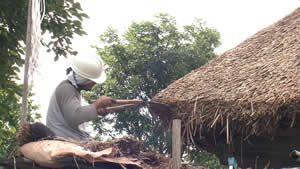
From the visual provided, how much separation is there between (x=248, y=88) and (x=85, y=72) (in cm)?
288

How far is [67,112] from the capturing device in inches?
153

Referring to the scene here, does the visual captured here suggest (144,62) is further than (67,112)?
Yes

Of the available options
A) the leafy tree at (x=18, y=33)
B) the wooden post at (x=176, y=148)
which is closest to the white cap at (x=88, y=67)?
the wooden post at (x=176, y=148)

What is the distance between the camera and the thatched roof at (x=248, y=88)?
223 inches

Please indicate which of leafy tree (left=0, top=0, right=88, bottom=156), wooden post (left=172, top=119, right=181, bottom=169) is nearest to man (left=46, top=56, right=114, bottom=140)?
wooden post (left=172, top=119, right=181, bottom=169)

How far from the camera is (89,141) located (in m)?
3.79

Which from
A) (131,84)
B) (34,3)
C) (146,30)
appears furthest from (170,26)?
(34,3)

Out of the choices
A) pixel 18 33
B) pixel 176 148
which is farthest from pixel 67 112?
pixel 18 33

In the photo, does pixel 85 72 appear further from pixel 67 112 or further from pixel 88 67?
pixel 67 112

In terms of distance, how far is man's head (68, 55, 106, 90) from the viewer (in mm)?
4039

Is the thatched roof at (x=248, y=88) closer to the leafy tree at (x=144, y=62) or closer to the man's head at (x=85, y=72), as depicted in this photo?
the man's head at (x=85, y=72)

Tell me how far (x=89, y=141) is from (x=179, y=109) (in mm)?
3169

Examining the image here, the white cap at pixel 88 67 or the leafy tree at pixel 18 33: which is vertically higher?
the leafy tree at pixel 18 33

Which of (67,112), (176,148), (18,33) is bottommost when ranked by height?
(176,148)
